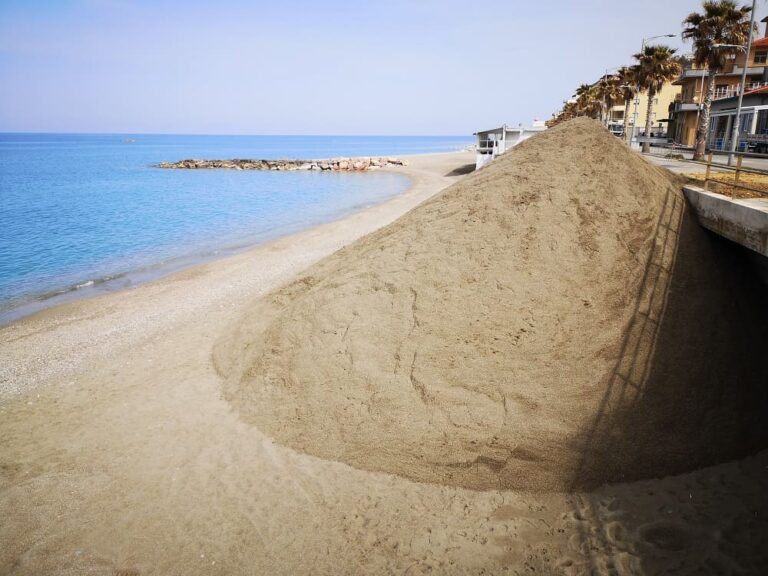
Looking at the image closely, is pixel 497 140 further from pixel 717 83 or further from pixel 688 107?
pixel 717 83

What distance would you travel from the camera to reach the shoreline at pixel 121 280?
16.2 meters

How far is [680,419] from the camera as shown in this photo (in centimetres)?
700

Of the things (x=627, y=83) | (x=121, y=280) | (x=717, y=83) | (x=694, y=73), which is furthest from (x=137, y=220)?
(x=717, y=83)

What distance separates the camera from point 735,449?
270 inches

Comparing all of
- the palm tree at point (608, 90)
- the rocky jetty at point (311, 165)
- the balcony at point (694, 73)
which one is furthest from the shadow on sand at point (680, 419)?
the rocky jetty at point (311, 165)

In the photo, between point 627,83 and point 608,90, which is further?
point 608,90

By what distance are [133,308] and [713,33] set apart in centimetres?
3715

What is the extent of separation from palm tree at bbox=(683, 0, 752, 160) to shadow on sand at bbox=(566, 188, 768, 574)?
26.4m

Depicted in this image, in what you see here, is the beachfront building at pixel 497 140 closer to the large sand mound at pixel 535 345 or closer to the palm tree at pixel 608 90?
the palm tree at pixel 608 90

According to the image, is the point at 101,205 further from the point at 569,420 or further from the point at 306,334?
the point at 569,420

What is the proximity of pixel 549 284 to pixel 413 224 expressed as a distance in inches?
132

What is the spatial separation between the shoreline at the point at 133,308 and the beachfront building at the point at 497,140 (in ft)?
72.8

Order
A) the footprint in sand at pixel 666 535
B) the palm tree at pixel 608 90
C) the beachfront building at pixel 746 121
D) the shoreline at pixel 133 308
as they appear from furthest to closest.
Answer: the palm tree at pixel 608 90, the beachfront building at pixel 746 121, the shoreline at pixel 133 308, the footprint in sand at pixel 666 535

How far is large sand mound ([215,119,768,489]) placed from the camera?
268 inches
